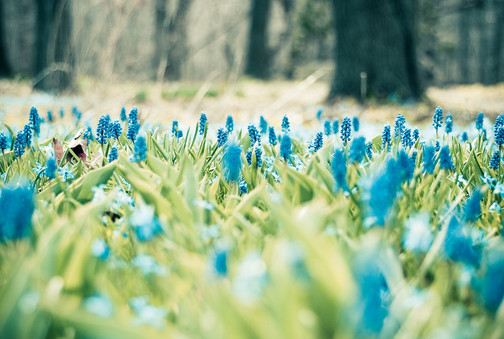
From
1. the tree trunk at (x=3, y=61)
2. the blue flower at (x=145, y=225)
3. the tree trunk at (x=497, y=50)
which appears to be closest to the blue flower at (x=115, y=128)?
the blue flower at (x=145, y=225)

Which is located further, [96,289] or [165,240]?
[165,240]

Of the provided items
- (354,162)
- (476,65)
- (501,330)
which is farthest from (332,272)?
(476,65)

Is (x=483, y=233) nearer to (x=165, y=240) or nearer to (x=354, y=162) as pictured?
(x=354, y=162)

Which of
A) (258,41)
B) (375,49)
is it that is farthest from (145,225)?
(258,41)

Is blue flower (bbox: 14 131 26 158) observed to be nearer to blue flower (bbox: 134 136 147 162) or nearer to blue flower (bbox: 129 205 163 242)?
blue flower (bbox: 134 136 147 162)

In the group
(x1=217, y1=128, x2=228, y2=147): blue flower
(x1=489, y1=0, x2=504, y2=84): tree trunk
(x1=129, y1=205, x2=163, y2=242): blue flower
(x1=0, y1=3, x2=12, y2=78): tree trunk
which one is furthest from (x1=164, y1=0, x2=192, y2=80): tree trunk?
(x1=489, y1=0, x2=504, y2=84): tree trunk

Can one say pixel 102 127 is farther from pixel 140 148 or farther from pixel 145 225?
pixel 145 225

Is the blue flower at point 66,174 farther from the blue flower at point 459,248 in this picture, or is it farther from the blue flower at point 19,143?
the blue flower at point 459,248

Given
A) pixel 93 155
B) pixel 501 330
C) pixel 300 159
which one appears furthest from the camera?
pixel 93 155
